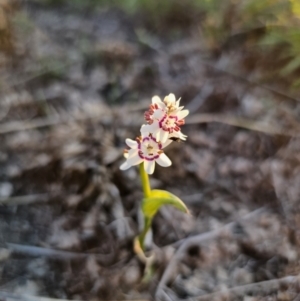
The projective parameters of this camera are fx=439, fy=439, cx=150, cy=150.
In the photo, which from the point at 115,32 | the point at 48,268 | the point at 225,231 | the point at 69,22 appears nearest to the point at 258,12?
the point at 115,32

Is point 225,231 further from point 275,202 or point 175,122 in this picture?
point 175,122

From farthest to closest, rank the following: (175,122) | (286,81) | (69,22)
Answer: (69,22), (286,81), (175,122)

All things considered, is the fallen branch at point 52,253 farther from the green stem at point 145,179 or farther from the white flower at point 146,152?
the white flower at point 146,152

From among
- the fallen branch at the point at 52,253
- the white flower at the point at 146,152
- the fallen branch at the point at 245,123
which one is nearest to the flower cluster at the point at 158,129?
the white flower at the point at 146,152

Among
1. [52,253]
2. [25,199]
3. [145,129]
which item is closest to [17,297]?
[52,253]

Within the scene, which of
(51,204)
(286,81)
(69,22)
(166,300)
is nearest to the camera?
(166,300)

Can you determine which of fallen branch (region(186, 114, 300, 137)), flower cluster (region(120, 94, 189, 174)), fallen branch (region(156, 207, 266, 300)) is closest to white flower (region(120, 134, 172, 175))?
flower cluster (region(120, 94, 189, 174))
